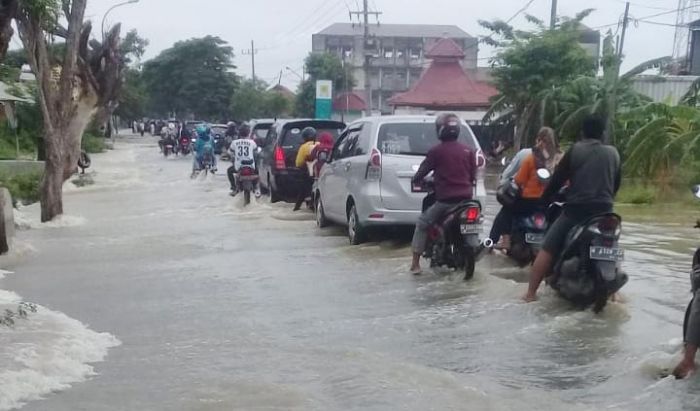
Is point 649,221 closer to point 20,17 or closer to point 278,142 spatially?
point 278,142

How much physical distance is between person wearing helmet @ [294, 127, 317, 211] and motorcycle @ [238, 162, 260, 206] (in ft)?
3.57

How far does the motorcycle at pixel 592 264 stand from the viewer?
7.81 metres

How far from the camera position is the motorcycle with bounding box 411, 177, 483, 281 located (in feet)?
32.5

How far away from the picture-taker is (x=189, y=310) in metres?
9.02

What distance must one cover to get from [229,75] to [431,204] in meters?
74.7

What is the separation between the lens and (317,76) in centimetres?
6856

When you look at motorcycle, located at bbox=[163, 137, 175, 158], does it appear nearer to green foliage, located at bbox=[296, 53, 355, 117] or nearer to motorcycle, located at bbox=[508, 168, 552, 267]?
green foliage, located at bbox=[296, 53, 355, 117]

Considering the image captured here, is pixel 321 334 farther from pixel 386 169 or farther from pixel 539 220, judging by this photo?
pixel 386 169

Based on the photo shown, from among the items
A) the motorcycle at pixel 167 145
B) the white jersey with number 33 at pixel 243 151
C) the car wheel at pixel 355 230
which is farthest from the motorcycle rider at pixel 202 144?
the motorcycle at pixel 167 145

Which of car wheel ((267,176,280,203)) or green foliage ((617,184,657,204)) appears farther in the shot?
green foliage ((617,184,657,204))

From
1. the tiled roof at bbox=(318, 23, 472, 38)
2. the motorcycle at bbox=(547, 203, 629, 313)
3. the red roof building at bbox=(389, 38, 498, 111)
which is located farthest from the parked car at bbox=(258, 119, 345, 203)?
the tiled roof at bbox=(318, 23, 472, 38)

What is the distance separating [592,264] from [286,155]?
38.2ft

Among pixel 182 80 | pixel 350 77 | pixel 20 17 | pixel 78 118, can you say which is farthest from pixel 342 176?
pixel 182 80

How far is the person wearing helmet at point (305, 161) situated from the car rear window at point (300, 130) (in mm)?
776
